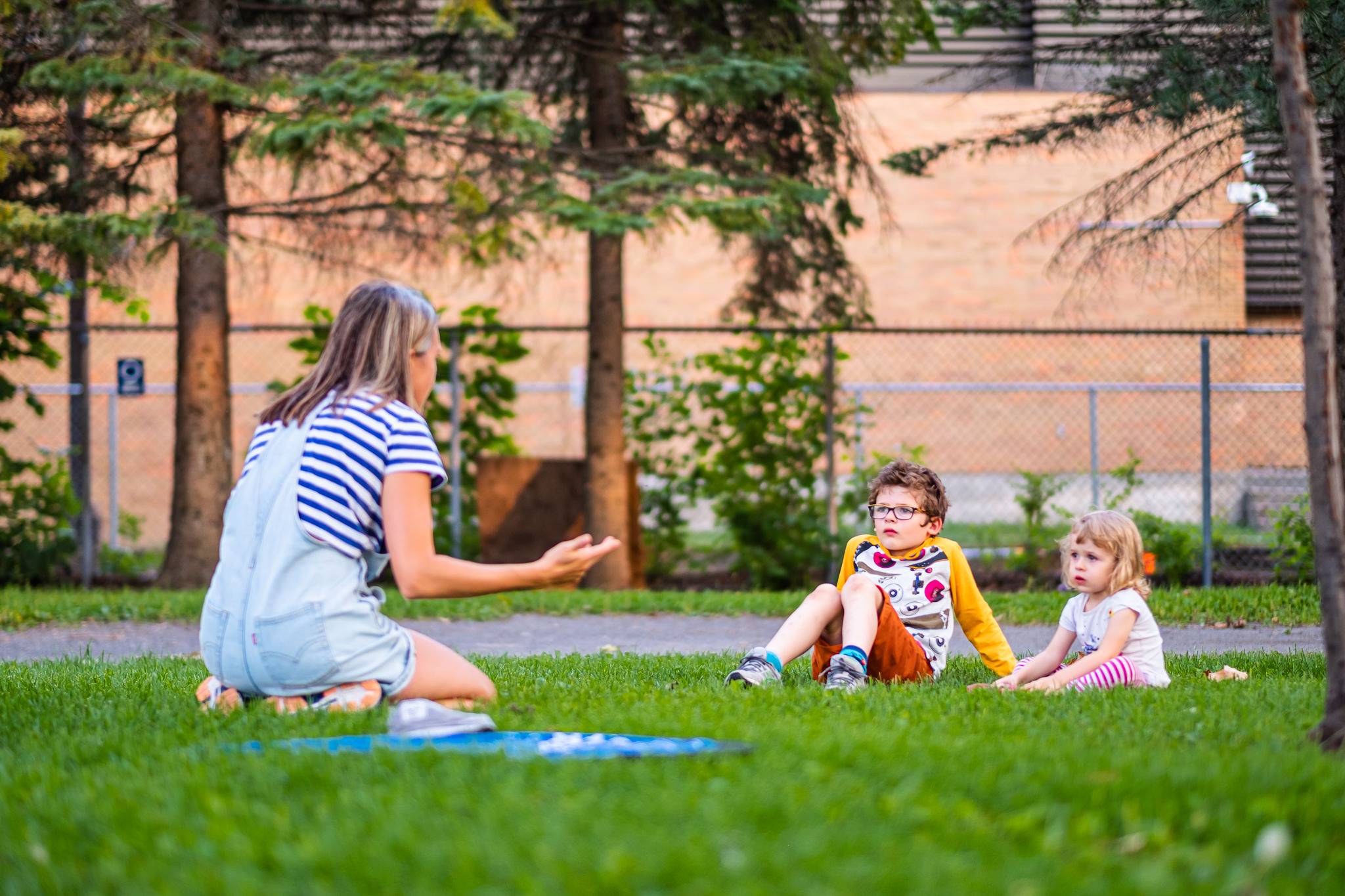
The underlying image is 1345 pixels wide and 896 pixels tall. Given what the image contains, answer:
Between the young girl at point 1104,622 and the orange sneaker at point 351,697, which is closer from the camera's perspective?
the orange sneaker at point 351,697

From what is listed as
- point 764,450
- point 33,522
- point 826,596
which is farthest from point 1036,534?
point 33,522

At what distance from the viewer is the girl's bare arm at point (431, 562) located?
337 centimetres

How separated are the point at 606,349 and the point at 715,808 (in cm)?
807

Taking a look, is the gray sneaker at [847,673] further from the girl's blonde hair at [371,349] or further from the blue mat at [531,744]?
the girl's blonde hair at [371,349]

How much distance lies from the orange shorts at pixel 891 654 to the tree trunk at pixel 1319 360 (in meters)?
1.67

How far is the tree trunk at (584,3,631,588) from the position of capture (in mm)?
10164

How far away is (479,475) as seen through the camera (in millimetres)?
10945

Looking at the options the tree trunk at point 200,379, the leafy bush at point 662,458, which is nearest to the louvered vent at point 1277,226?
the leafy bush at point 662,458

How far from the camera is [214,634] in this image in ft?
12.0

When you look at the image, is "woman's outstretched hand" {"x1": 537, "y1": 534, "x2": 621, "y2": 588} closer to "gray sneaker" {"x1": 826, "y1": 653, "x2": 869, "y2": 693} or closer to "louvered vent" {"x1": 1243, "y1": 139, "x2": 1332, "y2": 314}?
"gray sneaker" {"x1": 826, "y1": 653, "x2": 869, "y2": 693}

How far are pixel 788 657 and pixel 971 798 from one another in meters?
1.92

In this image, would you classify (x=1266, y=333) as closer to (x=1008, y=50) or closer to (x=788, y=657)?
(x=1008, y=50)

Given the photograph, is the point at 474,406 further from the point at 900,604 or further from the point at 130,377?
the point at 900,604

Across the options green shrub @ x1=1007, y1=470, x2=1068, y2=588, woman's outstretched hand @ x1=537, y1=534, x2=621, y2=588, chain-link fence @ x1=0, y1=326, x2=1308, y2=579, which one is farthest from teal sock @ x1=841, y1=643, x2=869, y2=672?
chain-link fence @ x1=0, y1=326, x2=1308, y2=579
